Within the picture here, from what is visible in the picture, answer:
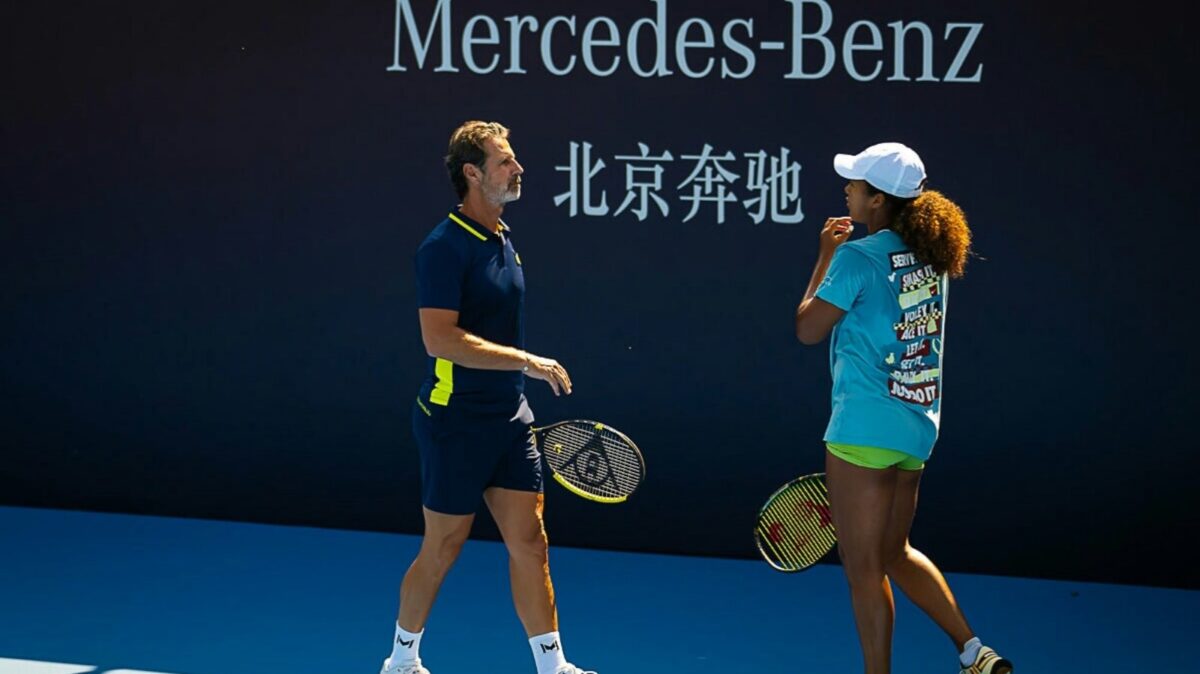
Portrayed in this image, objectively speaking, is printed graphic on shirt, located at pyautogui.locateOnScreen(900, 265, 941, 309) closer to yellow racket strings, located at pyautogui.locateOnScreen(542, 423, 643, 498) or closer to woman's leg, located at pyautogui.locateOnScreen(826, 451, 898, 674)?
woman's leg, located at pyautogui.locateOnScreen(826, 451, 898, 674)

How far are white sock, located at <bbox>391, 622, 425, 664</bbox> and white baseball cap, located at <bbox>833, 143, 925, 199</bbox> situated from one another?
1.72 meters

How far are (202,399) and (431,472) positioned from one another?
2.21m

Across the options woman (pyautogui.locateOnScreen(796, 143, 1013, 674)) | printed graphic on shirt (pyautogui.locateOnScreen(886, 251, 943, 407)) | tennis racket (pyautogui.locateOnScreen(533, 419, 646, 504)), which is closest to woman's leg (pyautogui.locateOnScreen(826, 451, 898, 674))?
woman (pyautogui.locateOnScreen(796, 143, 1013, 674))

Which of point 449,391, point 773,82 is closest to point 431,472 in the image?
point 449,391

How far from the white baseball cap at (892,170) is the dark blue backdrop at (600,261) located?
148 cm

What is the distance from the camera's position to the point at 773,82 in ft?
21.1

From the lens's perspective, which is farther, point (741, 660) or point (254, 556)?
point (254, 556)

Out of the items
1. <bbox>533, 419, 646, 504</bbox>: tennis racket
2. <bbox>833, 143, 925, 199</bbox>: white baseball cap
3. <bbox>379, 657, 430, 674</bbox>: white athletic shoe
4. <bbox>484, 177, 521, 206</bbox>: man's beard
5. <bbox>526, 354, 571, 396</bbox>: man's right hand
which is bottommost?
<bbox>379, 657, 430, 674</bbox>: white athletic shoe

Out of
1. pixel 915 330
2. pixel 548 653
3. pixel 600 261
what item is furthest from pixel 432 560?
pixel 600 261

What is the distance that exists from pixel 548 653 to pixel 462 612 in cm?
103

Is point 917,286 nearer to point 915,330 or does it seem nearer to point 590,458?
point 915,330

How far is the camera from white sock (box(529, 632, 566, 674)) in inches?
203

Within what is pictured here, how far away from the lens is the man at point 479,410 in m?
5.02

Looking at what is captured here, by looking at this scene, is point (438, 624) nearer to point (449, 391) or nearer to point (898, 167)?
point (449, 391)
